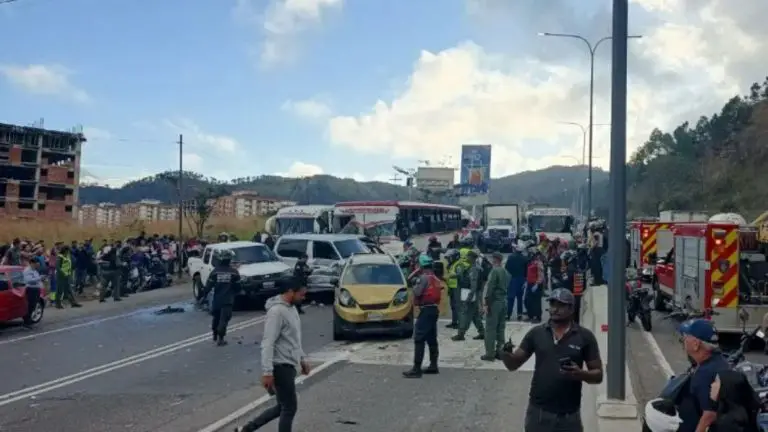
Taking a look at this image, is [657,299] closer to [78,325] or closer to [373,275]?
[373,275]

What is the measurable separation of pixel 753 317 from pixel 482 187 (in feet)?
221

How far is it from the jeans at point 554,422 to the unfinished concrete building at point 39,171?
87693mm

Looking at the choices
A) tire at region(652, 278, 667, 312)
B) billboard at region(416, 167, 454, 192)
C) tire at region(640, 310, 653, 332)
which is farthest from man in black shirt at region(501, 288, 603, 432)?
billboard at region(416, 167, 454, 192)

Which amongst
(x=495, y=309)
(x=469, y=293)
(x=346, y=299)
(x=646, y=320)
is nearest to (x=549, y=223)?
(x=646, y=320)

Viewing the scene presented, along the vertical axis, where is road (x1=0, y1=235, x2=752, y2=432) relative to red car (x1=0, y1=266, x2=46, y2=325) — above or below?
below

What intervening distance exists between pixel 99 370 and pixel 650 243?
737 inches

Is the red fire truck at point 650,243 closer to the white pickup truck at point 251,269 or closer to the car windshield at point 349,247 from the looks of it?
the car windshield at point 349,247

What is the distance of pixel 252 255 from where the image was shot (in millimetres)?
24297

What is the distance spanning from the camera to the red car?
18.3m

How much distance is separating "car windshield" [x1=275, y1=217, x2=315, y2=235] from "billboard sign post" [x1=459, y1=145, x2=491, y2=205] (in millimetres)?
44341

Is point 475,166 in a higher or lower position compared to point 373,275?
higher

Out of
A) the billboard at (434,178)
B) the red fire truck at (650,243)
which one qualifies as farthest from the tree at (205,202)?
the billboard at (434,178)

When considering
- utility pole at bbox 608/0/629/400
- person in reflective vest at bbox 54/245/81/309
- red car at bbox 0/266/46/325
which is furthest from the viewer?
person in reflective vest at bbox 54/245/81/309

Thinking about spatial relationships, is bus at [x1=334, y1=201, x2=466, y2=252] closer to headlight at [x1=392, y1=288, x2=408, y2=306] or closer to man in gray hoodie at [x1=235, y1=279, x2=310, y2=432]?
headlight at [x1=392, y1=288, x2=408, y2=306]
